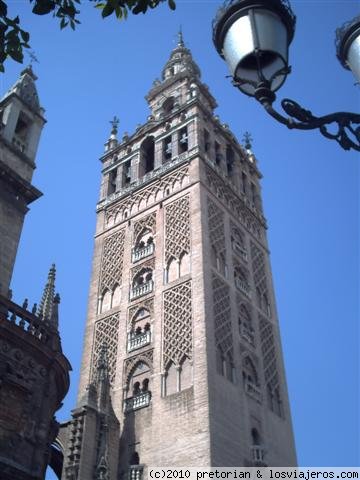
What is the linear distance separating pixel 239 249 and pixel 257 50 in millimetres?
22104

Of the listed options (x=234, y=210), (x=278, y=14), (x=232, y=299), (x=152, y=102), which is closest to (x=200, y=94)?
(x=152, y=102)

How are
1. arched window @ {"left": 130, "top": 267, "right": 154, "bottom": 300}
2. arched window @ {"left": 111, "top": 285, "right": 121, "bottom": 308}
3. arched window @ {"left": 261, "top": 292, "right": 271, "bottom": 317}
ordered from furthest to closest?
arched window @ {"left": 261, "top": 292, "right": 271, "bottom": 317} < arched window @ {"left": 111, "top": 285, "right": 121, "bottom": 308} < arched window @ {"left": 130, "top": 267, "right": 154, "bottom": 300}

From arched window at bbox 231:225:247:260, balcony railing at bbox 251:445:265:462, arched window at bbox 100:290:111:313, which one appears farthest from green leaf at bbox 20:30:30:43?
arched window at bbox 231:225:247:260

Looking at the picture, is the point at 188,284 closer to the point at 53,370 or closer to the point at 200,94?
the point at 53,370

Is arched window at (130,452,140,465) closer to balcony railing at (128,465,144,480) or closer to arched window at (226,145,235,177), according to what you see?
balcony railing at (128,465,144,480)

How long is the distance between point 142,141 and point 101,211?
15.5 ft

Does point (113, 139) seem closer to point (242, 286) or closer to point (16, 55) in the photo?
point (242, 286)

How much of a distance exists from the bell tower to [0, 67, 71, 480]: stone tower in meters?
0.03

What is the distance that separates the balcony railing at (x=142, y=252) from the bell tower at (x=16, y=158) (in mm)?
9121

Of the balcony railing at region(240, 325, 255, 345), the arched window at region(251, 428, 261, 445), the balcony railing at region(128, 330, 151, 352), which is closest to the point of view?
the arched window at region(251, 428, 261, 445)

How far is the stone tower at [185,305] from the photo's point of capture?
18.9 meters

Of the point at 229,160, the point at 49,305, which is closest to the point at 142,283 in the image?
Answer: the point at 229,160

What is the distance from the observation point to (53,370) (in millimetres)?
12773

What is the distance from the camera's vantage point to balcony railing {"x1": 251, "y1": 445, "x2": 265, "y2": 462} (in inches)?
750
